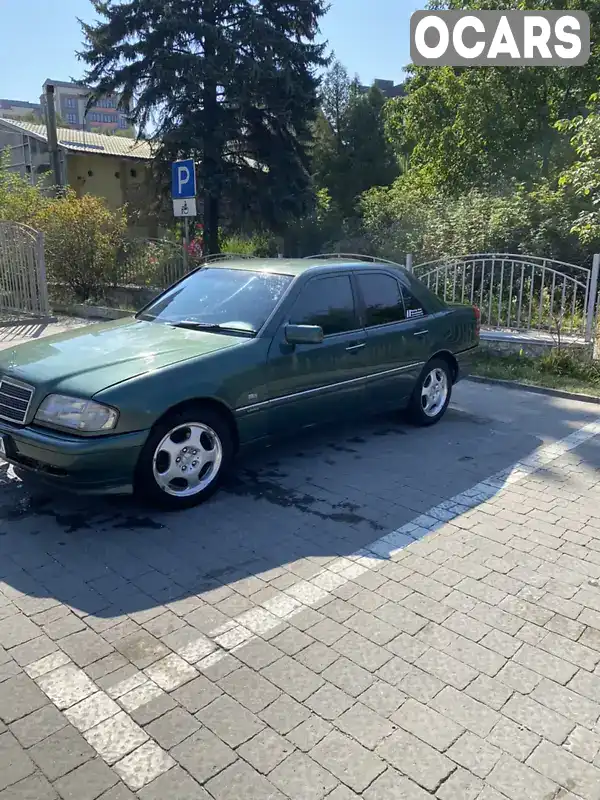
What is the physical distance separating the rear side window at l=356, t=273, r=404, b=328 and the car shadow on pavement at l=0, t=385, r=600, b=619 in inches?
43.9

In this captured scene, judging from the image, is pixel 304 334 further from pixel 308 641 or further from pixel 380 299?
pixel 308 641

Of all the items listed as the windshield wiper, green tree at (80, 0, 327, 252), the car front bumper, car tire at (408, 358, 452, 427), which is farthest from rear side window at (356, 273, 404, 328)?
green tree at (80, 0, 327, 252)

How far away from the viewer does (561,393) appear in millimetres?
7926

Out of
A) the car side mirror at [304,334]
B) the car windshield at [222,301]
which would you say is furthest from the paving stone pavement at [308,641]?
the car windshield at [222,301]

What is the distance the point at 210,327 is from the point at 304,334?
2.40ft

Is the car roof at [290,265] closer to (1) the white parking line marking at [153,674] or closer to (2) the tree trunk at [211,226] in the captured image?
(1) the white parking line marking at [153,674]

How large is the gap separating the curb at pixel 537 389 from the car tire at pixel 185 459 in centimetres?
489

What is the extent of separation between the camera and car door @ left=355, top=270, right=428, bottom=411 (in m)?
5.73

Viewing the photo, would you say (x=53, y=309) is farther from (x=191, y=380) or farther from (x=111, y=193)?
(x=111, y=193)

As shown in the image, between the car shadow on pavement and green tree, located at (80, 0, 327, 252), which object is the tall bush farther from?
the car shadow on pavement

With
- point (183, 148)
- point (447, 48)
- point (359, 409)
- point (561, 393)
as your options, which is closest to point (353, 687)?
point (359, 409)

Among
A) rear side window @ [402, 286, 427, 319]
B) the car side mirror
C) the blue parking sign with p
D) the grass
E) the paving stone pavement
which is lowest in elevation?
the paving stone pavement

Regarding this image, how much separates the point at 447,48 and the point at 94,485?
20245mm

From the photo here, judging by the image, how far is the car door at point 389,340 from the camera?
5.73 meters
